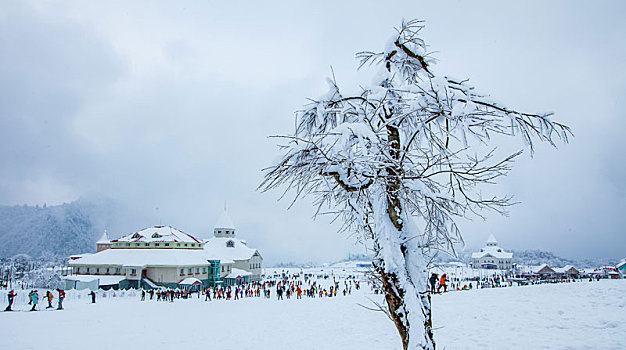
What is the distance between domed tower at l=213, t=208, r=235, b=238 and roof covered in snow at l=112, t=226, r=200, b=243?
14.6m

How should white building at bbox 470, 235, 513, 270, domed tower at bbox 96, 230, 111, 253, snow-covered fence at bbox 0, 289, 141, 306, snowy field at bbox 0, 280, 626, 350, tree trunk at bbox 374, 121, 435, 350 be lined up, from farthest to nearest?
1. white building at bbox 470, 235, 513, 270
2. domed tower at bbox 96, 230, 111, 253
3. snow-covered fence at bbox 0, 289, 141, 306
4. snowy field at bbox 0, 280, 626, 350
5. tree trunk at bbox 374, 121, 435, 350

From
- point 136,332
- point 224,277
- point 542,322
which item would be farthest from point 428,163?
point 224,277

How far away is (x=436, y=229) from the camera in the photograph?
417 centimetres

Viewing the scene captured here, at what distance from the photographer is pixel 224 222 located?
65.3 meters

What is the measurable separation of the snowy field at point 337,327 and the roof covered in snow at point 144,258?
24132mm

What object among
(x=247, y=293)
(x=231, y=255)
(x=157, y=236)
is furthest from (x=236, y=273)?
(x=247, y=293)

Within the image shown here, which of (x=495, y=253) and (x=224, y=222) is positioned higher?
(x=224, y=222)

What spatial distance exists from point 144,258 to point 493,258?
356 feet

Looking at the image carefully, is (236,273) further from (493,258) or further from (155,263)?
(493,258)

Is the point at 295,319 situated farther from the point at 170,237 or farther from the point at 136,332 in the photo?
the point at 170,237

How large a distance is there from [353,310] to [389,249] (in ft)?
51.3

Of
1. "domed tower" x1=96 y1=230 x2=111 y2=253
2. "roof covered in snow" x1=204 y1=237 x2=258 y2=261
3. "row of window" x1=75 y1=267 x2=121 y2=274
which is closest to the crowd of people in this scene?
"row of window" x1=75 y1=267 x2=121 y2=274

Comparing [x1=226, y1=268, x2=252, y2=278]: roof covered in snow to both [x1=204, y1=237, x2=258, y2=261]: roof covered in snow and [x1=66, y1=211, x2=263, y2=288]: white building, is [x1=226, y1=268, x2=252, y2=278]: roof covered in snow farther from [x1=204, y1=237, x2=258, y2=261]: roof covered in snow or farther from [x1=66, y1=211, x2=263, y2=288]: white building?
[x1=204, y1=237, x2=258, y2=261]: roof covered in snow

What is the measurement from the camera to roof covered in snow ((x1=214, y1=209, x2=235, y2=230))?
65062mm
